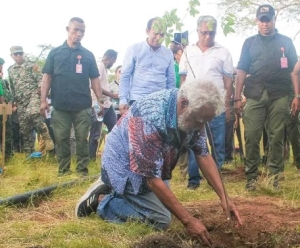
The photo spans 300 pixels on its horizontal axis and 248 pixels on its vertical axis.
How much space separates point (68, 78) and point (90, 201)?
8.17 feet

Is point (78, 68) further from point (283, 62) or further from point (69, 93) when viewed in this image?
point (283, 62)

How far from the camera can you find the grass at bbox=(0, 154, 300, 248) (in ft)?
11.7

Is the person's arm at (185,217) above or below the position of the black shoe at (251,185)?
above

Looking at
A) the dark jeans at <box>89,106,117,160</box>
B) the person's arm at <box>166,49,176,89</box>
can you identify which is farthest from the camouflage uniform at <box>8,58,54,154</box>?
the person's arm at <box>166,49,176,89</box>

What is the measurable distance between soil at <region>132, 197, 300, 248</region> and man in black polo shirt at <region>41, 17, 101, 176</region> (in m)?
2.27

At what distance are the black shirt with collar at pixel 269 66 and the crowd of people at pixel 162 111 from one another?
0.4 inches

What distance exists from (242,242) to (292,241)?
0.33 m

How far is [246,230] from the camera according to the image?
3.82m

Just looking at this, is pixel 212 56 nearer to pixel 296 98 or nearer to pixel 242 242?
pixel 296 98

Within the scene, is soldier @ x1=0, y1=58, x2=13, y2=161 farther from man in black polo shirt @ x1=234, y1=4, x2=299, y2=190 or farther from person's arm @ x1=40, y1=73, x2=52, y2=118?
man in black polo shirt @ x1=234, y1=4, x2=299, y2=190

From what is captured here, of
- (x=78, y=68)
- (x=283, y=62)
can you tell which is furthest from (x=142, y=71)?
(x=283, y=62)

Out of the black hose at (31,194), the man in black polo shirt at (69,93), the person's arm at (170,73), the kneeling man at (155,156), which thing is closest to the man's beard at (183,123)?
the kneeling man at (155,156)

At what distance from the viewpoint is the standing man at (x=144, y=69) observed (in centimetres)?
590

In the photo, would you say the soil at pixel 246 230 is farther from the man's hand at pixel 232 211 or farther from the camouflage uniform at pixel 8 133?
the camouflage uniform at pixel 8 133
